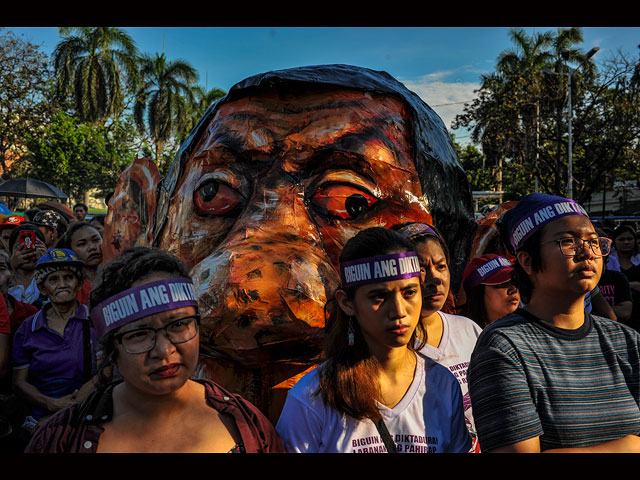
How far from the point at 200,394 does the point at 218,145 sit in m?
1.51

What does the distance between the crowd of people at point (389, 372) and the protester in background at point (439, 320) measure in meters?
0.02

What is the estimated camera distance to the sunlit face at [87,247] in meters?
4.91

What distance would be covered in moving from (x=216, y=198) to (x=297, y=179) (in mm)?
448

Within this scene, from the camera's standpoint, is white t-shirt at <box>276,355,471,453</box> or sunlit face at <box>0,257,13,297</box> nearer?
white t-shirt at <box>276,355,471,453</box>

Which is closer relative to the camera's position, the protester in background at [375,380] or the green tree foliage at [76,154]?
the protester in background at [375,380]

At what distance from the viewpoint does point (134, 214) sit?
12.6 ft

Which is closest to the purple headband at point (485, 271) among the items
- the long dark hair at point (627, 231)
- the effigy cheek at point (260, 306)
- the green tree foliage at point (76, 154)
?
the effigy cheek at point (260, 306)

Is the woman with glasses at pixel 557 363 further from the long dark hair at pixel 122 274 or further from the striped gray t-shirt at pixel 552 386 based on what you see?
the long dark hair at pixel 122 274

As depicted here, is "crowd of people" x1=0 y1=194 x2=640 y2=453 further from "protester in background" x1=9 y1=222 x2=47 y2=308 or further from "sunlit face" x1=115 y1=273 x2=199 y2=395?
"protester in background" x1=9 y1=222 x2=47 y2=308

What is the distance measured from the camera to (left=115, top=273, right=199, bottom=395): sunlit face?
1668mm

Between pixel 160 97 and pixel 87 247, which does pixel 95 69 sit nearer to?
pixel 160 97

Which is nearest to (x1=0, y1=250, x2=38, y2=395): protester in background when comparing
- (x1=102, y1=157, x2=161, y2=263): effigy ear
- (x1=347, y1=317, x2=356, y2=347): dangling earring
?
(x1=102, y1=157, x2=161, y2=263): effigy ear

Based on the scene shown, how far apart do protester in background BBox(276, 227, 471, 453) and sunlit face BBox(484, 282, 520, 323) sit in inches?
46.2

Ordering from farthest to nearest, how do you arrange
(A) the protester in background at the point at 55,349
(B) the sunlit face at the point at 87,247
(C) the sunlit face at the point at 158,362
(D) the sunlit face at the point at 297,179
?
(B) the sunlit face at the point at 87,247
(A) the protester in background at the point at 55,349
(D) the sunlit face at the point at 297,179
(C) the sunlit face at the point at 158,362
